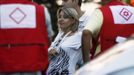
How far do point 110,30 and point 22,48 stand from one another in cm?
115

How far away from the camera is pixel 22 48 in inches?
242

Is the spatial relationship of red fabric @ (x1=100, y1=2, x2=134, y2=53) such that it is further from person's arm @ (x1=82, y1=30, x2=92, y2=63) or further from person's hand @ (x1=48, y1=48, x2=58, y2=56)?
person's hand @ (x1=48, y1=48, x2=58, y2=56)

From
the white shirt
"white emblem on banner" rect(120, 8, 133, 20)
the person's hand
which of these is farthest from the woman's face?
"white emblem on banner" rect(120, 8, 133, 20)

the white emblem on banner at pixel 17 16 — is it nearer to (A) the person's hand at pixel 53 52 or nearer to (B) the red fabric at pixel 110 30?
(B) the red fabric at pixel 110 30

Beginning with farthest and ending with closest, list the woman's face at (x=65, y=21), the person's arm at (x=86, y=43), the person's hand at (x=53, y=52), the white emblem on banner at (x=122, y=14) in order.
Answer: the woman's face at (x=65, y=21) → the person's hand at (x=53, y=52) → the white emblem on banner at (x=122, y=14) → the person's arm at (x=86, y=43)

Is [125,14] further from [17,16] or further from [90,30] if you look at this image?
[17,16]

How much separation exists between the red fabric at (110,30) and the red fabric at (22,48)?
90 centimetres

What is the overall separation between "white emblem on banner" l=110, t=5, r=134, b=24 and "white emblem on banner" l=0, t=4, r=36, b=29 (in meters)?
1.06

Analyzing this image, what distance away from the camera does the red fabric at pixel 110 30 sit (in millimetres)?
6836

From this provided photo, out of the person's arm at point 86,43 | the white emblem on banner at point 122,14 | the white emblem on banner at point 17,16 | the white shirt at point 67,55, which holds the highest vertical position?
the white emblem on banner at point 17,16

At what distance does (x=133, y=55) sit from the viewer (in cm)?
383

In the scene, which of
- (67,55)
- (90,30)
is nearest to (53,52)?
(67,55)

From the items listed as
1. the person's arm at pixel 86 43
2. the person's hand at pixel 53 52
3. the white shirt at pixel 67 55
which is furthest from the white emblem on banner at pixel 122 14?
the person's hand at pixel 53 52

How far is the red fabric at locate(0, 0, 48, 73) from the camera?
6109mm
